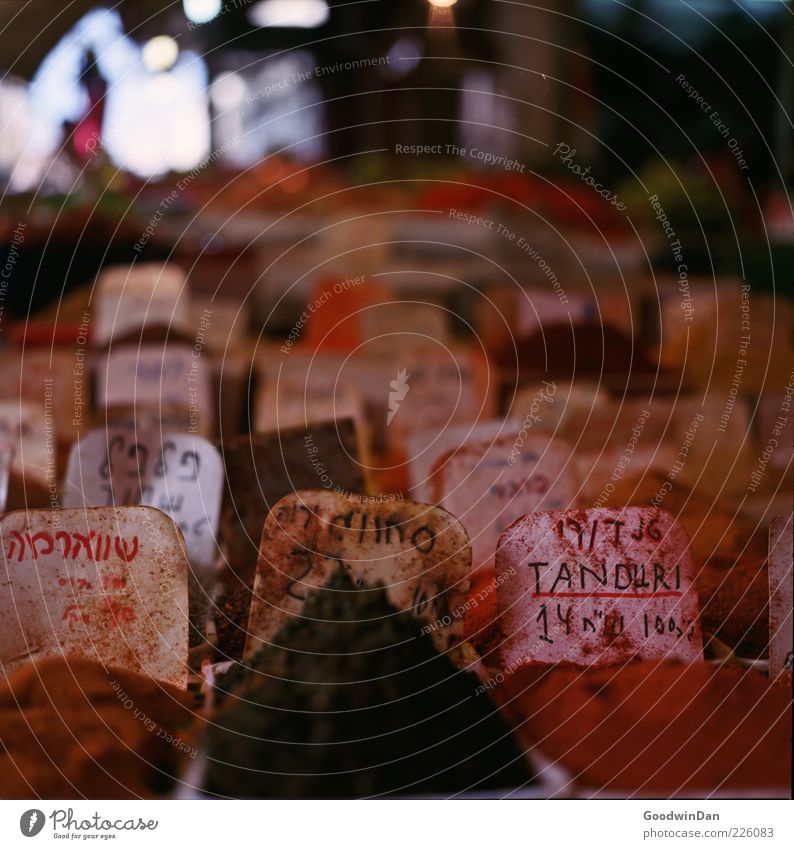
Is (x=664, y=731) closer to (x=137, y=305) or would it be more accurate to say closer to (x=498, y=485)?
(x=498, y=485)

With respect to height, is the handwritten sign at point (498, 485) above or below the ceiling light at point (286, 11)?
below

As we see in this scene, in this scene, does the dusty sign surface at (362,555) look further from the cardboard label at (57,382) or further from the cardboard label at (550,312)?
the cardboard label at (550,312)

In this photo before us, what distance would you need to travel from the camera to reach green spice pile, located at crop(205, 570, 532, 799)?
831 millimetres

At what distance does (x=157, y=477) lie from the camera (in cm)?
116

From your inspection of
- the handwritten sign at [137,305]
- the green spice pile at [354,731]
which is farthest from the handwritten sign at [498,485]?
the handwritten sign at [137,305]

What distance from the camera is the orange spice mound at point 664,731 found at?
2.81 ft

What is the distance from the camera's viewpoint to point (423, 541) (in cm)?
94

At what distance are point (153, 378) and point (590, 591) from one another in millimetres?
1149

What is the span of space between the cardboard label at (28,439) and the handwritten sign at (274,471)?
343 millimetres

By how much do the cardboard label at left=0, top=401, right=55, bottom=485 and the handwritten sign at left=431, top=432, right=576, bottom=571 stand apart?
0.62 metres

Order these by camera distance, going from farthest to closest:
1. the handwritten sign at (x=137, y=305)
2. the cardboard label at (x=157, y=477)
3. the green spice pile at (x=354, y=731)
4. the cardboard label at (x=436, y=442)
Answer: the handwritten sign at (x=137, y=305), the cardboard label at (x=436, y=442), the cardboard label at (x=157, y=477), the green spice pile at (x=354, y=731)
